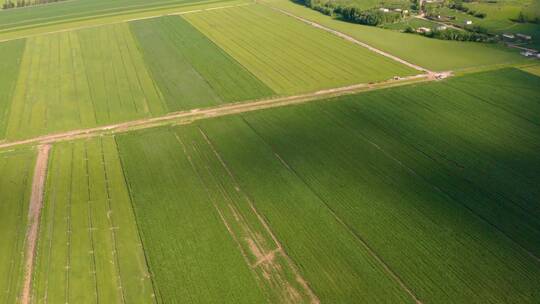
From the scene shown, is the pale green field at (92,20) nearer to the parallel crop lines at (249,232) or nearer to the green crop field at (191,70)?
the green crop field at (191,70)

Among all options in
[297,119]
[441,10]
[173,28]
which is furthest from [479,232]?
[441,10]

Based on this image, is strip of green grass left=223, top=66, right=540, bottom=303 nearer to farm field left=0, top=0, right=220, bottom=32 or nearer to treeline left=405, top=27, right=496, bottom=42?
treeline left=405, top=27, right=496, bottom=42

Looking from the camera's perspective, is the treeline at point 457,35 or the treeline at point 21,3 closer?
the treeline at point 457,35

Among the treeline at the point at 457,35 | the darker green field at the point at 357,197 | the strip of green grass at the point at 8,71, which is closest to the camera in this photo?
the darker green field at the point at 357,197

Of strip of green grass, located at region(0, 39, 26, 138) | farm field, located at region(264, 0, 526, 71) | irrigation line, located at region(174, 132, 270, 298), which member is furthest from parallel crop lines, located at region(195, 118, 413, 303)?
farm field, located at region(264, 0, 526, 71)

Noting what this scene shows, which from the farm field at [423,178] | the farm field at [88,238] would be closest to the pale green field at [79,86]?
the farm field at [88,238]

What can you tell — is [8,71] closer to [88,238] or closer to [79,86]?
[79,86]

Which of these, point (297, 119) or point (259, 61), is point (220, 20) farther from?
point (297, 119)
